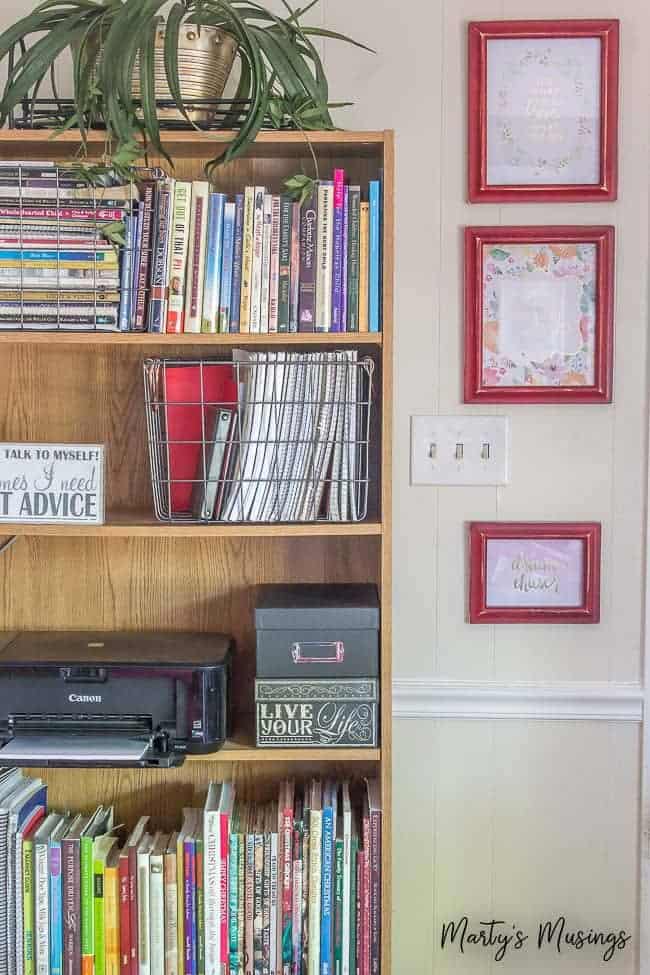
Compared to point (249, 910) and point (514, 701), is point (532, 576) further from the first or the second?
point (249, 910)

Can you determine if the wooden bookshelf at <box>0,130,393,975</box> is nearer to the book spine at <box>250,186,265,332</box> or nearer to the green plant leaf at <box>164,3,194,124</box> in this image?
the book spine at <box>250,186,265,332</box>

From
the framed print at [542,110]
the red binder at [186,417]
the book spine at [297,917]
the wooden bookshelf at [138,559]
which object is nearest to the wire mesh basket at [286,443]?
the red binder at [186,417]

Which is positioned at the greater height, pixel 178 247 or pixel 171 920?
pixel 178 247

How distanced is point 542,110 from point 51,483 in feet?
3.68

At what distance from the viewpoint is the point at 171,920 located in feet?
5.76

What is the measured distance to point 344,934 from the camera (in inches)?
68.1

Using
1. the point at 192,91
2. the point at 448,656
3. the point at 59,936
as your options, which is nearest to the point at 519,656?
the point at 448,656

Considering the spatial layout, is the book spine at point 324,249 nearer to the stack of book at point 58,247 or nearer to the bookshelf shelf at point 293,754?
the stack of book at point 58,247

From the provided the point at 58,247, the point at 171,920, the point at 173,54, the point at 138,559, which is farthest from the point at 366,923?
the point at 173,54

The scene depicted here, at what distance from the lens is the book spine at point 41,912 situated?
174cm

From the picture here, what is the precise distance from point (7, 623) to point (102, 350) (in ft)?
1.84

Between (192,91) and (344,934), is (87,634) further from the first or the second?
(192,91)

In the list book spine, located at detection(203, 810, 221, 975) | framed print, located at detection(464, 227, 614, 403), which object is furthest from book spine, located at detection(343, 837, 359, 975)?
framed print, located at detection(464, 227, 614, 403)

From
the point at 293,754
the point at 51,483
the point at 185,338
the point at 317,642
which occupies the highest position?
the point at 185,338
